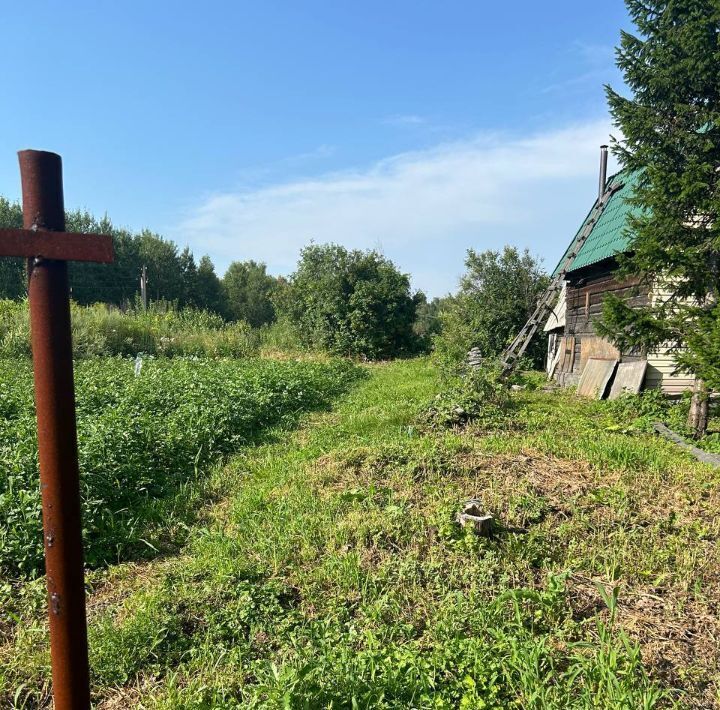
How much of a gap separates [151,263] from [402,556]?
4646cm

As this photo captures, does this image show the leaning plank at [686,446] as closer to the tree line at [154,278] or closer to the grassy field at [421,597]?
the grassy field at [421,597]

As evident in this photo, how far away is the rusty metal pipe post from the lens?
1600 millimetres

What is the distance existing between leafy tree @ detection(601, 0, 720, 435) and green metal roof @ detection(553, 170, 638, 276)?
→ 3.13 meters

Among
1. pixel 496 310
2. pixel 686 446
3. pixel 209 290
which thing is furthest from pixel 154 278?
pixel 686 446

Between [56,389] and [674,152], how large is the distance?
8251mm

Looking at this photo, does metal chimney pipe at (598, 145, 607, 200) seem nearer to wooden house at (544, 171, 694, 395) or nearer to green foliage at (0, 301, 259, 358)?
wooden house at (544, 171, 694, 395)

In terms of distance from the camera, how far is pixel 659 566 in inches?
135

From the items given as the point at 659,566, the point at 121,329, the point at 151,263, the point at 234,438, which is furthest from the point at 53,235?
the point at 151,263

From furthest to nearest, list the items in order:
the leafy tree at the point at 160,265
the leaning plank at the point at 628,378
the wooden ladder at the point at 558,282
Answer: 1. the leafy tree at the point at 160,265
2. the wooden ladder at the point at 558,282
3. the leaning plank at the point at 628,378

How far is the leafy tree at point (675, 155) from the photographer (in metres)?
6.68

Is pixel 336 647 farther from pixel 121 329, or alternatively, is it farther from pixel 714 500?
pixel 121 329

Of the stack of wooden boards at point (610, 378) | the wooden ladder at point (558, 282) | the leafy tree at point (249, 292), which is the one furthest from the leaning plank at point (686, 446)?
the leafy tree at point (249, 292)

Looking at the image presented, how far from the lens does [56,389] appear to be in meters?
1.64

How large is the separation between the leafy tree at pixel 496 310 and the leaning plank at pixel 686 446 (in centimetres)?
1046
